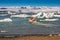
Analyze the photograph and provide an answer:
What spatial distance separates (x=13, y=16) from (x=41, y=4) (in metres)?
1.34

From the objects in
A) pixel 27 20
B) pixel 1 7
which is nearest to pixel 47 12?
pixel 27 20

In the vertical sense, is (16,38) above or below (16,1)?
below

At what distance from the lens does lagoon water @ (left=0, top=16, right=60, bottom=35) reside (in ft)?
26.1

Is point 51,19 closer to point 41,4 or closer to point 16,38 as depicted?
point 41,4

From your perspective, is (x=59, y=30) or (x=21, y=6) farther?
(x=21, y=6)

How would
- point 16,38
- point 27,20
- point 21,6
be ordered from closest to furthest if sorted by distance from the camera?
1. point 16,38
2. point 27,20
3. point 21,6

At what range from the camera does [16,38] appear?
6.80 m

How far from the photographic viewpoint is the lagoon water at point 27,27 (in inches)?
314

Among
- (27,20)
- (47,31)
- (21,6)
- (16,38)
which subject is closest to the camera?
(16,38)

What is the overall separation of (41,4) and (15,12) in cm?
121

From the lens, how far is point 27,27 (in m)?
8.52

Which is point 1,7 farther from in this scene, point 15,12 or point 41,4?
point 41,4

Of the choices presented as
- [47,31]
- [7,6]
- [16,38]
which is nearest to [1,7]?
[7,6]

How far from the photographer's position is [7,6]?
9930mm
